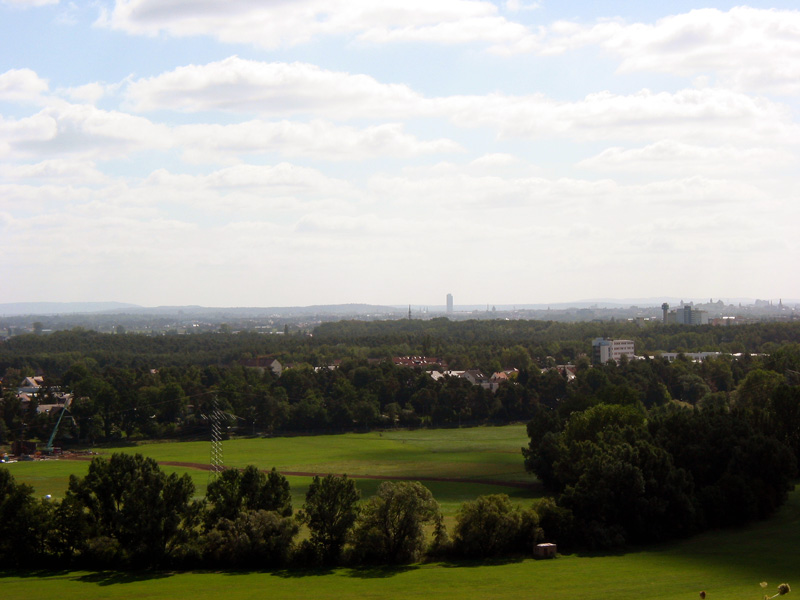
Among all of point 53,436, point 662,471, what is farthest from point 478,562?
point 53,436

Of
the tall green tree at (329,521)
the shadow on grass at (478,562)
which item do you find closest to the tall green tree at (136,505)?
the tall green tree at (329,521)

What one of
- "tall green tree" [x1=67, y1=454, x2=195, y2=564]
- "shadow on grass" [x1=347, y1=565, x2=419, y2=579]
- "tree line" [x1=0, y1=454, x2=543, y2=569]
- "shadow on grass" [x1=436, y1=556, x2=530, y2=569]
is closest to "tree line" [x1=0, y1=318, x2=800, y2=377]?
"tall green tree" [x1=67, y1=454, x2=195, y2=564]

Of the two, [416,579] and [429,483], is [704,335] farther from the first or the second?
[416,579]

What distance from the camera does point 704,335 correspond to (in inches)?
7101

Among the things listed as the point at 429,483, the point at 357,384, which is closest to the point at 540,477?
the point at 429,483

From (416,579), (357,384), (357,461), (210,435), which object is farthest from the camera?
(357,384)

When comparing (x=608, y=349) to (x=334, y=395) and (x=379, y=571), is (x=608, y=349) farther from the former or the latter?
(x=379, y=571)

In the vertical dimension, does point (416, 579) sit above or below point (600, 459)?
below

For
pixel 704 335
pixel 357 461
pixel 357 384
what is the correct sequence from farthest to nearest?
pixel 704 335, pixel 357 384, pixel 357 461

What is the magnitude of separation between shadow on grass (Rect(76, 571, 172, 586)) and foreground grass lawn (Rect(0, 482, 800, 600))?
0.13 ft

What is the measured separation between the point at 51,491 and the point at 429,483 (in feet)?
80.1

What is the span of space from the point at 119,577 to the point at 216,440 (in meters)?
43.1

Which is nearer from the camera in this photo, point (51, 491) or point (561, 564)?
point (561, 564)

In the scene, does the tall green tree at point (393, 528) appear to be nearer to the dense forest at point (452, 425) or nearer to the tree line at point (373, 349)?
the dense forest at point (452, 425)
